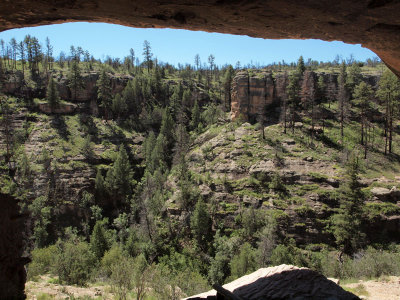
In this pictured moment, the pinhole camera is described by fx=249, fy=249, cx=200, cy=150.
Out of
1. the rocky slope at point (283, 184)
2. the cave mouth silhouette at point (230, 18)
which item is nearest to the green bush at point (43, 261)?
the rocky slope at point (283, 184)

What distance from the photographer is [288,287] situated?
22.2 feet

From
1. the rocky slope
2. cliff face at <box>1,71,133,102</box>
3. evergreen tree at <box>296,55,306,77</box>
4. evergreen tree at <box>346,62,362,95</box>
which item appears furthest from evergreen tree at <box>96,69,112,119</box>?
evergreen tree at <box>346,62,362,95</box>

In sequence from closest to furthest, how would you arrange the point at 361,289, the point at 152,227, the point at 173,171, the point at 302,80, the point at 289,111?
1. the point at 361,289
2. the point at 152,227
3. the point at 173,171
4. the point at 289,111
5. the point at 302,80

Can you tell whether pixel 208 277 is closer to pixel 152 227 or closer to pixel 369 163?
pixel 152 227

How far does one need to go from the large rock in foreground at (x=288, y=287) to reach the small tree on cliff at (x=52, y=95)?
65206mm

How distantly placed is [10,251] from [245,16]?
6.88 m

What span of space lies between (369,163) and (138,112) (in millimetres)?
55702

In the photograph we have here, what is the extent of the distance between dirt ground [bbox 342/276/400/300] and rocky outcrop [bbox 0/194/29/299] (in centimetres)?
1147

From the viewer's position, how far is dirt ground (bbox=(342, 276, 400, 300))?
373 inches

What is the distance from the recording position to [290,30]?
5176 millimetres

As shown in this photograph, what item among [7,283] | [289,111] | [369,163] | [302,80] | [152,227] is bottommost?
[152,227]

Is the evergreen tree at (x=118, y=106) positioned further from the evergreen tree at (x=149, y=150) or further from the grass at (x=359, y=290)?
the grass at (x=359, y=290)

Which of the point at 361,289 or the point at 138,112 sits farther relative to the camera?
the point at 138,112

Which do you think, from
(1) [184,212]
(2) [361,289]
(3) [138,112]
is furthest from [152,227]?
(3) [138,112]
